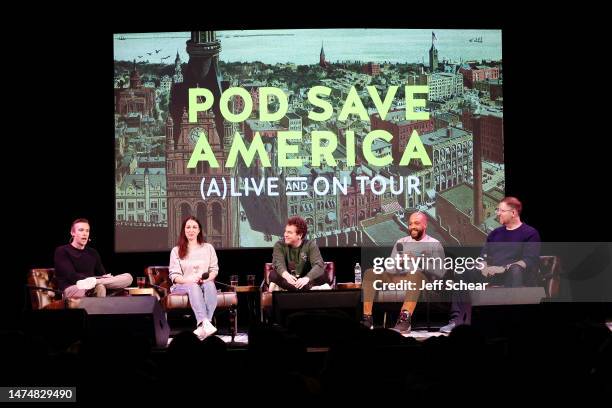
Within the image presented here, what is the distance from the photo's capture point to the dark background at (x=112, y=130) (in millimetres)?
9078

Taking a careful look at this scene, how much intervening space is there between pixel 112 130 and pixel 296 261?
2368mm

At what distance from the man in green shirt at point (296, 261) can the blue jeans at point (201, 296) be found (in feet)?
1.74

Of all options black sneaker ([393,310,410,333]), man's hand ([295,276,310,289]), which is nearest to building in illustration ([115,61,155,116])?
man's hand ([295,276,310,289])

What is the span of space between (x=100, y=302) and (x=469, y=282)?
3.29 meters

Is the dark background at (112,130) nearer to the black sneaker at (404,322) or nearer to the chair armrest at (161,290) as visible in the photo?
the chair armrest at (161,290)

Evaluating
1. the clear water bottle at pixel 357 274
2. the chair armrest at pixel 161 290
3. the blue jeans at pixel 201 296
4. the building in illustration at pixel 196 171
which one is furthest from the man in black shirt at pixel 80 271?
the clear water bottle at pixel 357 274

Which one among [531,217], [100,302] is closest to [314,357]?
[100,302]

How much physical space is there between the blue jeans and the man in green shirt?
53 cm

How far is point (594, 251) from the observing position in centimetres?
931

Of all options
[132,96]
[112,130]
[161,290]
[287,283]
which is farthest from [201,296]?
[132,96]

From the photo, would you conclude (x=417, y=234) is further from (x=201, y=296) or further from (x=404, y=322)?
(x=201, y=296)

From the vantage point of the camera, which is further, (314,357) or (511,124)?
(511,124)

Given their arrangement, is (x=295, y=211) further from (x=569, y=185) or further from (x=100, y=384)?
(x=100, y=384)

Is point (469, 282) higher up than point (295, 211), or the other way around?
point (295, 211)
